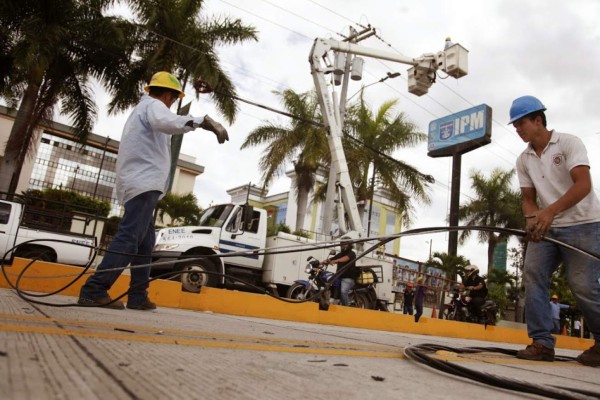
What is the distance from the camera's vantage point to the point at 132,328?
2213 mm

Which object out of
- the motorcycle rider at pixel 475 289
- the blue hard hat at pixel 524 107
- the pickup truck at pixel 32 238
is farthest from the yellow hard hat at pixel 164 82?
the motorcycle rider at pixel 475 289

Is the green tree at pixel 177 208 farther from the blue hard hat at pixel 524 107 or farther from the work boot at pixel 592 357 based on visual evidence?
the work boot at pixel 592 357

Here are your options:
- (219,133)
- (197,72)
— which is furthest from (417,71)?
(219,133)

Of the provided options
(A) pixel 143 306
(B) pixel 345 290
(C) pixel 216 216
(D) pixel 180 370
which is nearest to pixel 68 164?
(C) pixel 216 216

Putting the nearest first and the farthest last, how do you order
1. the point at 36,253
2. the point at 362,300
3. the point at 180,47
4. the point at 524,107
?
the point at 524,107
the point at 36,253
the point at 362,300
the point at 180,47

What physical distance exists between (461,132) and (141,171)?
28778 millimetres

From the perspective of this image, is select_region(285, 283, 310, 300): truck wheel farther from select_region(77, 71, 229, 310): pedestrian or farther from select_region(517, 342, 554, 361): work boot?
select_region(517, 342, 554, 361): work boot

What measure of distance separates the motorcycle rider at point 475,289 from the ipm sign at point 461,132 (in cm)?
1950

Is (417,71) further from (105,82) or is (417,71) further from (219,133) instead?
(105,82)

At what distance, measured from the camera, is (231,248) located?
32.6 feet

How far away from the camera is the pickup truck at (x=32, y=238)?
1030cm

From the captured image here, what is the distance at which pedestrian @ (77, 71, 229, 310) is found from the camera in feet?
10.4

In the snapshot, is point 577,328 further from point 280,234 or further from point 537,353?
point 537,353

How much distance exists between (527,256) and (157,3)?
17454 mm
